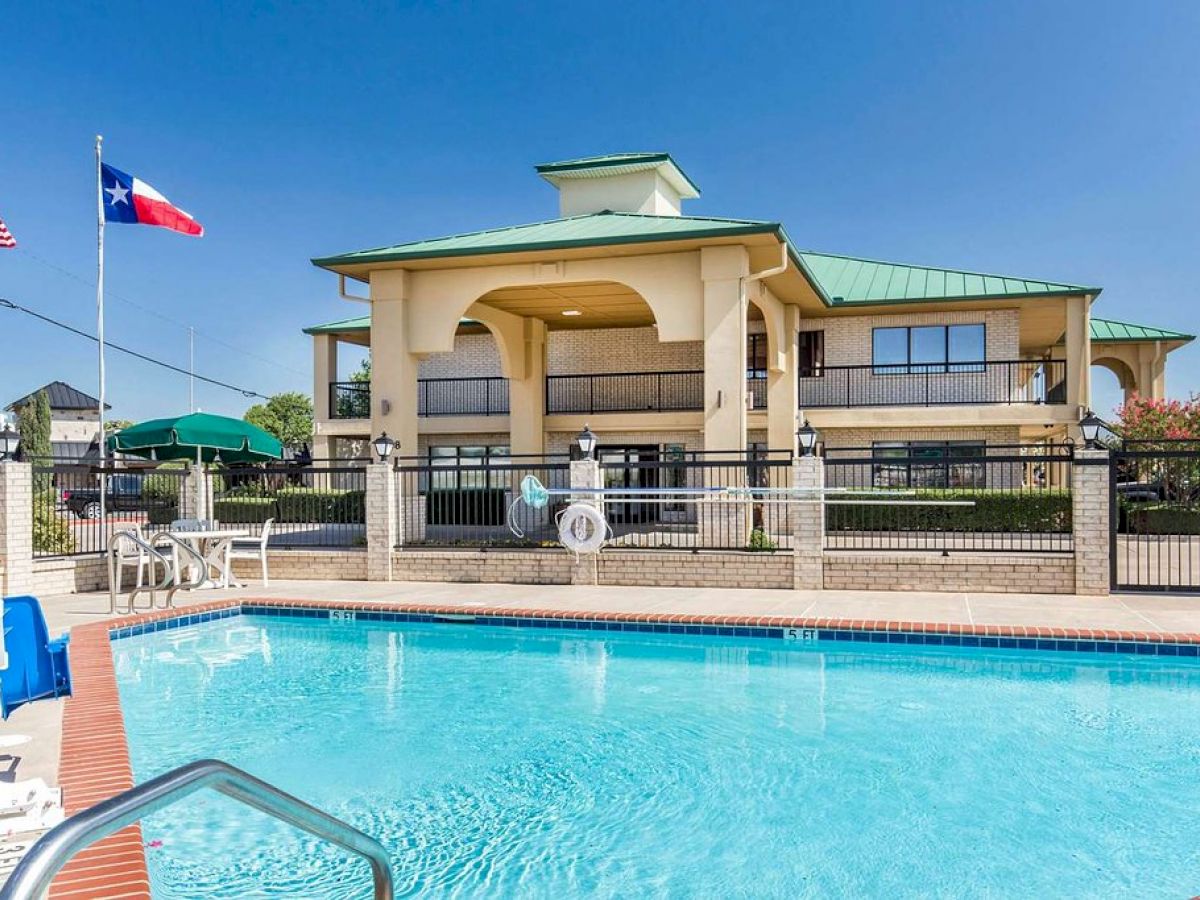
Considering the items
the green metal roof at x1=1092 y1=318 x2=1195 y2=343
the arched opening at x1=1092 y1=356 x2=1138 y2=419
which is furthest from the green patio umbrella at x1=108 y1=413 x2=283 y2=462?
the green metal roof at x1=1092 y1=318 x2=1195 y2=343

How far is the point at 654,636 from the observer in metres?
10.3

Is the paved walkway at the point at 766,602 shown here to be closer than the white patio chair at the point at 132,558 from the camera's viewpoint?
Yes

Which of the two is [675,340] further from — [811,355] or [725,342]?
[811,355]

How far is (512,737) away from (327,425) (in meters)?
20.6

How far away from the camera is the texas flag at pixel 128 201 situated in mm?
18672

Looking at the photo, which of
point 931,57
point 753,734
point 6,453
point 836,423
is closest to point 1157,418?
point 836,423

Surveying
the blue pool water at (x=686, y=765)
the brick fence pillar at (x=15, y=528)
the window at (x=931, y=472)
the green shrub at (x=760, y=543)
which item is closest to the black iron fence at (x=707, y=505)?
the green shrub at (x=760, y=543)

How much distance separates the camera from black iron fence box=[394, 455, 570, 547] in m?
14.6

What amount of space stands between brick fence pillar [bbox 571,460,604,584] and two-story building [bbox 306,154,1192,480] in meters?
3.13

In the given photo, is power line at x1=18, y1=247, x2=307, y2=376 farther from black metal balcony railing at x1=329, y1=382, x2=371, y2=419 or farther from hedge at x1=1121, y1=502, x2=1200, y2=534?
hedge at x1=1121, y1=502, x2=1200, y2=534

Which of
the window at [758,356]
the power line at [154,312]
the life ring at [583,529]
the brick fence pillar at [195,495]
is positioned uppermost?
the power line at [154,312]

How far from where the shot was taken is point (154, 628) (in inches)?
418

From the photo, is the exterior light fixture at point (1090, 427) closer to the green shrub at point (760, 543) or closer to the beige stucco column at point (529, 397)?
the green shrub at point (760, 543)

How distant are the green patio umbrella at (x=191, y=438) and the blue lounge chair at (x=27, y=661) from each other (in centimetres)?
801
